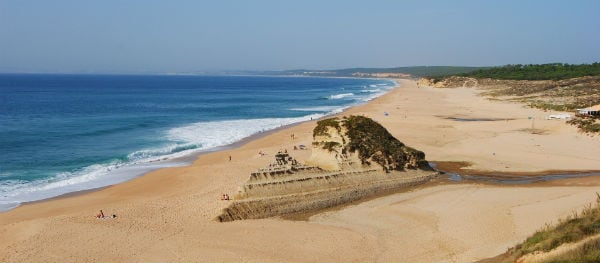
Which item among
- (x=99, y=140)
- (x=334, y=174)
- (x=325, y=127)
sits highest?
(x=325, y=127)

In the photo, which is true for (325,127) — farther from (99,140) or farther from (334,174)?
(99,140)

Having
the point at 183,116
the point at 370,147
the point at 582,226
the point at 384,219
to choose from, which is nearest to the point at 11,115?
the point at 183,116

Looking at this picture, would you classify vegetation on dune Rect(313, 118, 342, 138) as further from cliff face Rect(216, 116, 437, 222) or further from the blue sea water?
the blue sea water

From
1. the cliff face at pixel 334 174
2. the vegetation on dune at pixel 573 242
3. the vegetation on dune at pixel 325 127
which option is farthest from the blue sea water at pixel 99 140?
the vegetation on dune at pixel 573 242

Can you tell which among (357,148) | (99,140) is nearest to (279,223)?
(357,148)

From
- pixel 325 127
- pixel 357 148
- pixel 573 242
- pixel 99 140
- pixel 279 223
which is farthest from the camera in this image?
pixel 99 140

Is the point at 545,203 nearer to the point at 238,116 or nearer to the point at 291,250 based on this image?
the point at 291,250

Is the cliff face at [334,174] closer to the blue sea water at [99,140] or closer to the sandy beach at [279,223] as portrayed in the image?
the sandy beach at [279,223]
